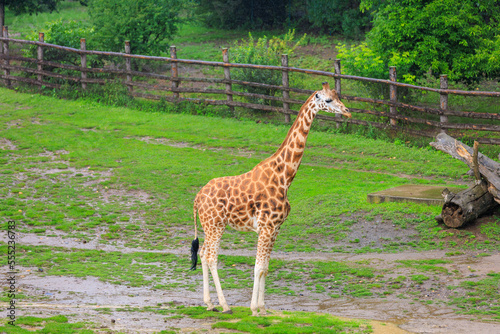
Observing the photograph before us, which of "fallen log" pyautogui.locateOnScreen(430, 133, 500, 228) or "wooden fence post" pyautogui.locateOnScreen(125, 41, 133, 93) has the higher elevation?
"wooden fence post" pyautogui.locateOnScreen(125, 41, 133, 93)

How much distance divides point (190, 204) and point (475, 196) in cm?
597

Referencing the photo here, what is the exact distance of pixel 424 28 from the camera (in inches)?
720

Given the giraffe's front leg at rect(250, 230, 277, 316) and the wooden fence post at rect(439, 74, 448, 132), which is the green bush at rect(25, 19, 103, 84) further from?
the giraffe's front leg at rect(250, 230, 277, 316)

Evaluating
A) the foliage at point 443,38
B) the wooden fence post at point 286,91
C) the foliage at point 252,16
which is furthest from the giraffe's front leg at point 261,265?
the foliage at point 252,16

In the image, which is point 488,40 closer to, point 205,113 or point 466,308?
point 205,113

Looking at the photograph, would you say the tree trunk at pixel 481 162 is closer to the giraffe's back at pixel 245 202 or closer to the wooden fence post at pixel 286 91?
the giraffe's back at pixel 245 202

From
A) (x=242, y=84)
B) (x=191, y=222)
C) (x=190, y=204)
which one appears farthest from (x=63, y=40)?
(x=191, y=222)

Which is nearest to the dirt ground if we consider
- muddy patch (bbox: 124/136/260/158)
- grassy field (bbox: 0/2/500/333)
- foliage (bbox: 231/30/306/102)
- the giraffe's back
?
grassy field (bbox: 0/2/500/333)

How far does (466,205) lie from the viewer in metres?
10.9

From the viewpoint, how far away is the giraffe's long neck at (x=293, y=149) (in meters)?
8.05

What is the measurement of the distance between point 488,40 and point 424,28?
190cm

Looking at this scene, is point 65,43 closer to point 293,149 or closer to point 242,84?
point 242,84

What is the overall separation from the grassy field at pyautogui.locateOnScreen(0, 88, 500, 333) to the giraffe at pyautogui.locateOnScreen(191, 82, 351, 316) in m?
1.07

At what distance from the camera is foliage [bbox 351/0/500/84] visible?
17703 millimetres
